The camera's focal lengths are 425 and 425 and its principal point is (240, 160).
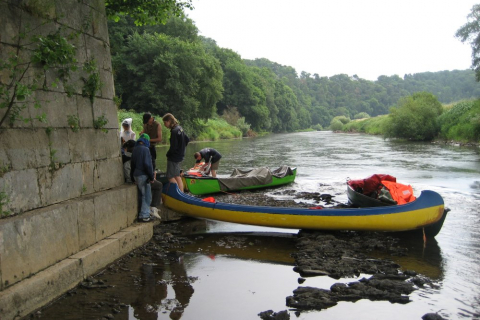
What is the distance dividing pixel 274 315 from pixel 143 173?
371 centimetres

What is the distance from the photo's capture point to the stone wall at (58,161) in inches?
192

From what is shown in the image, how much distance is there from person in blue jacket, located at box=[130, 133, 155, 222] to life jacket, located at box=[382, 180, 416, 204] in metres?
5.10

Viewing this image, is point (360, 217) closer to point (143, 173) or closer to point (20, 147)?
point (143, 173)

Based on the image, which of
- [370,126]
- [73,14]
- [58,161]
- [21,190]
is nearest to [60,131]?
[58,161]

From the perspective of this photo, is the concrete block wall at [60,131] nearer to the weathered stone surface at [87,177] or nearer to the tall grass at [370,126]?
the weathered stone surface at [87,177]

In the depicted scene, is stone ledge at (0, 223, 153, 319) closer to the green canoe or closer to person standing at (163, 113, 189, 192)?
person standing at (163, 113, 189, 192)

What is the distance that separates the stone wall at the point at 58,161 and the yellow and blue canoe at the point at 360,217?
2285mm

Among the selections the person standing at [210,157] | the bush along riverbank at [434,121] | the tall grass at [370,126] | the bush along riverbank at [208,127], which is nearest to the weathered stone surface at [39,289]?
the person standing at [210,157]

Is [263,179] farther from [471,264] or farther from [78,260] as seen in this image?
[78,260]

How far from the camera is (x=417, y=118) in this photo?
4172 centimetres

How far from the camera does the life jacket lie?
8.98 metres

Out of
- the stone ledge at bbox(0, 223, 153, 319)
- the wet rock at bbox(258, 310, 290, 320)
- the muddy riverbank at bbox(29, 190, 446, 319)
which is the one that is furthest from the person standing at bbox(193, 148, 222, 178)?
the wet rock at bbox(258, 310, 290, 320)

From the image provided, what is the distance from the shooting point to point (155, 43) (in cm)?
3816

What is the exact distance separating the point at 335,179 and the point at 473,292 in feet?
36.5
